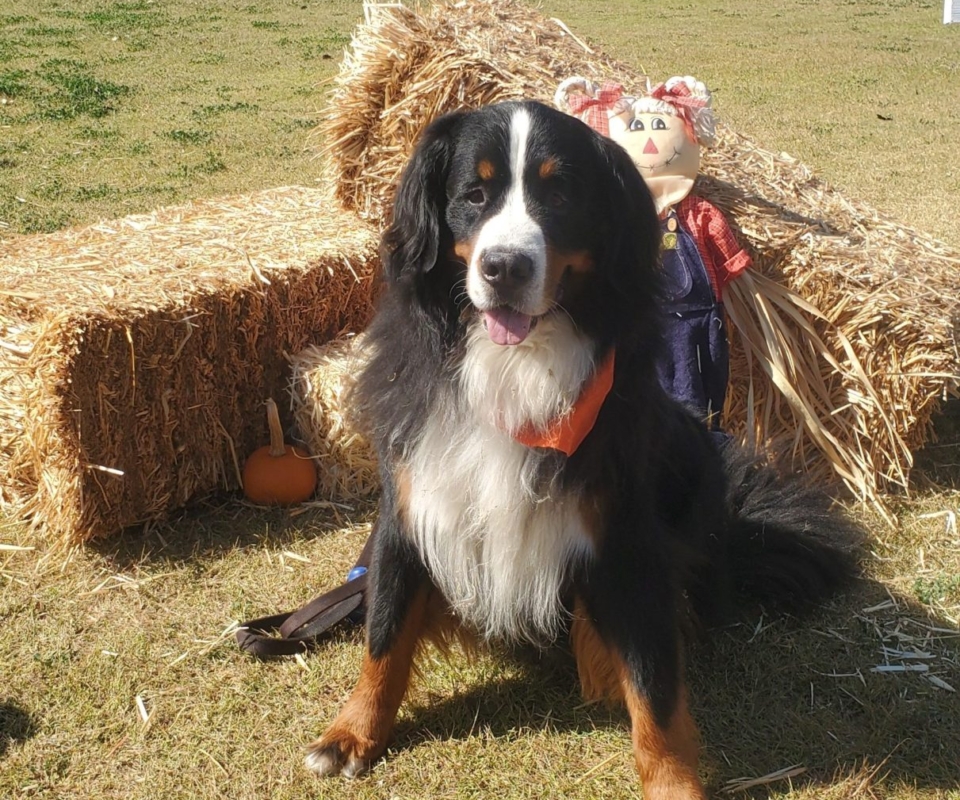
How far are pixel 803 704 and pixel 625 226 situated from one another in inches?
64.5

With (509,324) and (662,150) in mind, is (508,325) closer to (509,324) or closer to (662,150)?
(509,324)

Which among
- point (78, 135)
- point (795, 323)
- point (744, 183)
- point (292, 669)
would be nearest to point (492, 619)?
point (292, 669)

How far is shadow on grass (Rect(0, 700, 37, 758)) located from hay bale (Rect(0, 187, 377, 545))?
0.86 meters

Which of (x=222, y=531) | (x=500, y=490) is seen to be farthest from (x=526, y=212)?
(x=222, y=531)

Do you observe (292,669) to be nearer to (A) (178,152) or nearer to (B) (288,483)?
(B) (288,483)

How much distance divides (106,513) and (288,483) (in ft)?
2.38

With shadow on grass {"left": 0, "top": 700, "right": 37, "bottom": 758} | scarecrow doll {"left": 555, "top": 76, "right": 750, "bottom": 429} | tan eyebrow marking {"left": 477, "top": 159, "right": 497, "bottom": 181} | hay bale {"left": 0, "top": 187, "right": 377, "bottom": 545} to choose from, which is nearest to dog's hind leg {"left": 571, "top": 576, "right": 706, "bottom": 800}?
tan eyebrow marking {"left": 477, "top": 159, "right": 497, "bottom": 181}

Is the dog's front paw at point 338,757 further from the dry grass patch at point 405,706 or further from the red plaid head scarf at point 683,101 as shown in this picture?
the red plaid head scarf at point 683,101

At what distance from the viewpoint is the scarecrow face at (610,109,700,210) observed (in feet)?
13.1

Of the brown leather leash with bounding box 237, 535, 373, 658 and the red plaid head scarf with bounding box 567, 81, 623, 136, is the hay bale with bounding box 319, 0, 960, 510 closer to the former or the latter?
the red plaid head scarf with bounding box 567, 81, 623, 136

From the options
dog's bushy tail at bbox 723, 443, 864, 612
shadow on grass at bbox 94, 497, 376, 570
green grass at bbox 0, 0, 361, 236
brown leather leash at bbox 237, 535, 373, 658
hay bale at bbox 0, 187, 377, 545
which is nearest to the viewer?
brown leather leash at bbox 237, 535, 373, 658

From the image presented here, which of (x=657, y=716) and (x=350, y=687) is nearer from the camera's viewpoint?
(x=657, y=716)

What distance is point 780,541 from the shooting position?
3.45 meters

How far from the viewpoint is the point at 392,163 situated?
4.84 meters
